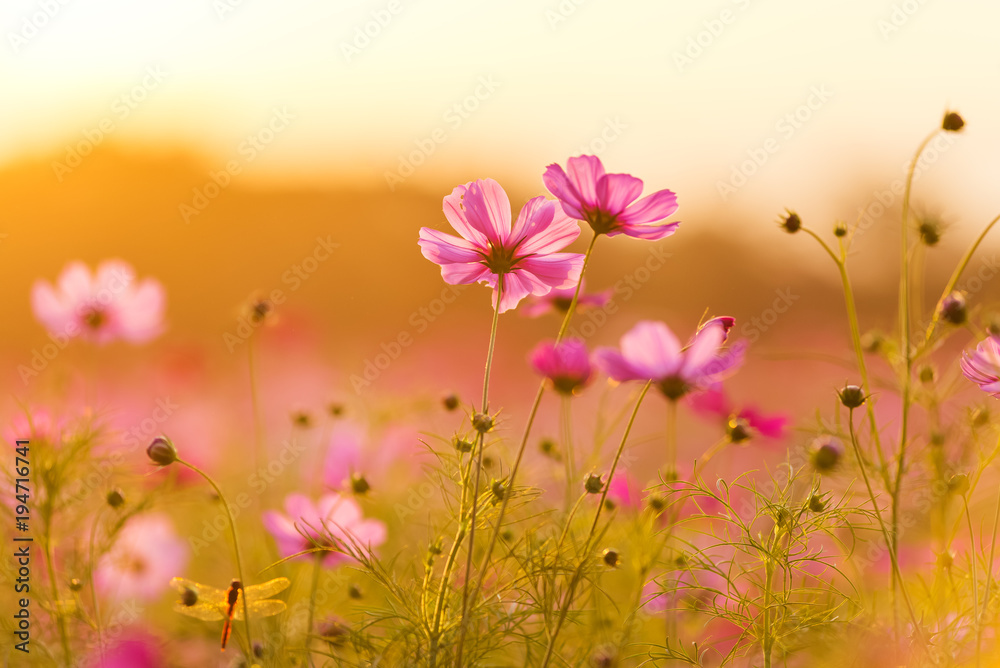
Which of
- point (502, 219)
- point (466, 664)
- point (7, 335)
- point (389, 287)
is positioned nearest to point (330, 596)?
point (466, 664)

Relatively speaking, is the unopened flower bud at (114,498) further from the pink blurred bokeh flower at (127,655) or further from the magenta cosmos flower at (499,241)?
the magenta cosmos flower at (499,241)

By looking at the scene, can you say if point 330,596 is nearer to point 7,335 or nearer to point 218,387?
point 218,387

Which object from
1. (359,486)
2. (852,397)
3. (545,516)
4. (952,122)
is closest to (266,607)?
(359,486)

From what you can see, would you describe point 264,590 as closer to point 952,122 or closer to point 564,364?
point 564,364

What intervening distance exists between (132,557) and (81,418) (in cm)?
32

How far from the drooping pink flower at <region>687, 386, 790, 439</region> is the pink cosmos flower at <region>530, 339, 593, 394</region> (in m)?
0.16

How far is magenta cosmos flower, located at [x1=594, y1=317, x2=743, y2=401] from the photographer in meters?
0.59

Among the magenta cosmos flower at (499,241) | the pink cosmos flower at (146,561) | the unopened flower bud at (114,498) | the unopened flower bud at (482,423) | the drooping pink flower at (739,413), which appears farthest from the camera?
the pink cosmos flower at (146,561)

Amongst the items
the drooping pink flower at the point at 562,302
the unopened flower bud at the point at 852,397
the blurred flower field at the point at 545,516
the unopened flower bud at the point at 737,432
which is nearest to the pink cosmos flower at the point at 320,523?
the blurred flower field at the point at 545,516

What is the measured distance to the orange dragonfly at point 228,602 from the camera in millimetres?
698

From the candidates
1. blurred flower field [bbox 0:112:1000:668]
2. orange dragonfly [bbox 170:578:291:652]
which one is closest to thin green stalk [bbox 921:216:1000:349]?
blurred flower field [bbox 0:112:1000:668]

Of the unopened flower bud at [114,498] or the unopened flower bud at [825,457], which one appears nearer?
the unopened flower bud at [825,457]

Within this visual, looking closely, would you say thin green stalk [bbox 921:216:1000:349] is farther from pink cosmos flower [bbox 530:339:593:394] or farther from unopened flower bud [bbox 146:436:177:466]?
unopened flower bud [bbox 146:436:177:466]

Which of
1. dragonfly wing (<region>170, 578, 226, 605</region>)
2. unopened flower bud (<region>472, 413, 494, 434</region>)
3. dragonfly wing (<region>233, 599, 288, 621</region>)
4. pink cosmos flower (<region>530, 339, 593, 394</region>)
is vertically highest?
pink cosmos flower (<region>530, 339, 593, 394</region>)
